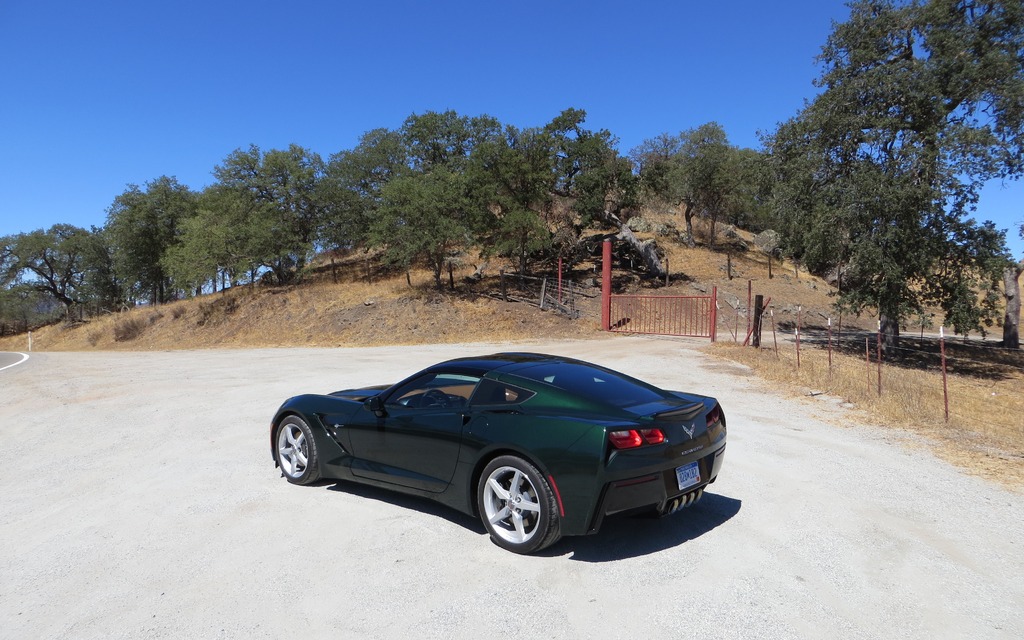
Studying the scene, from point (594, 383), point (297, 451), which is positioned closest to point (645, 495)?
point (594, 383)

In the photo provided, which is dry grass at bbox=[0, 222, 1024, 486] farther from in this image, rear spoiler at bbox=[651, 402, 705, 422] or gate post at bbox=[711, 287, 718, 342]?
rear spoiler at bbox=[651, 402, 705, 422]

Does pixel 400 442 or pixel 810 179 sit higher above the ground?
pixel 810 179

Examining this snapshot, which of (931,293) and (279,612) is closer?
(279,612)

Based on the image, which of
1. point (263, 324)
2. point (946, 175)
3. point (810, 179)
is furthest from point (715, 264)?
point (263, 324)

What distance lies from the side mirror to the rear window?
1.17m

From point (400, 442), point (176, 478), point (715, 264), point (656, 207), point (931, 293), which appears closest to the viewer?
point (400, 442)

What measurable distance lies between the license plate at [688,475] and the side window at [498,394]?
1.07 metres

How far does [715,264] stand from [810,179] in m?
16.6

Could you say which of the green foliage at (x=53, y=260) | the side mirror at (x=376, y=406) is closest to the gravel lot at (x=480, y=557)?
the side mirror at (x=376, y=406)

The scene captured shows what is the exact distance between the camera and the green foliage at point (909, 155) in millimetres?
19047

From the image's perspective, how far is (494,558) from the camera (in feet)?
12.8

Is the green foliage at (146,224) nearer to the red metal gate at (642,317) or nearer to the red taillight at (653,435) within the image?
the red metal gate at (642,317)

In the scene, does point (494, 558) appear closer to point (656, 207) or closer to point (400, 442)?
point (400, 442)

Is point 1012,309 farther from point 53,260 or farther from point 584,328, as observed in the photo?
point 53,260
